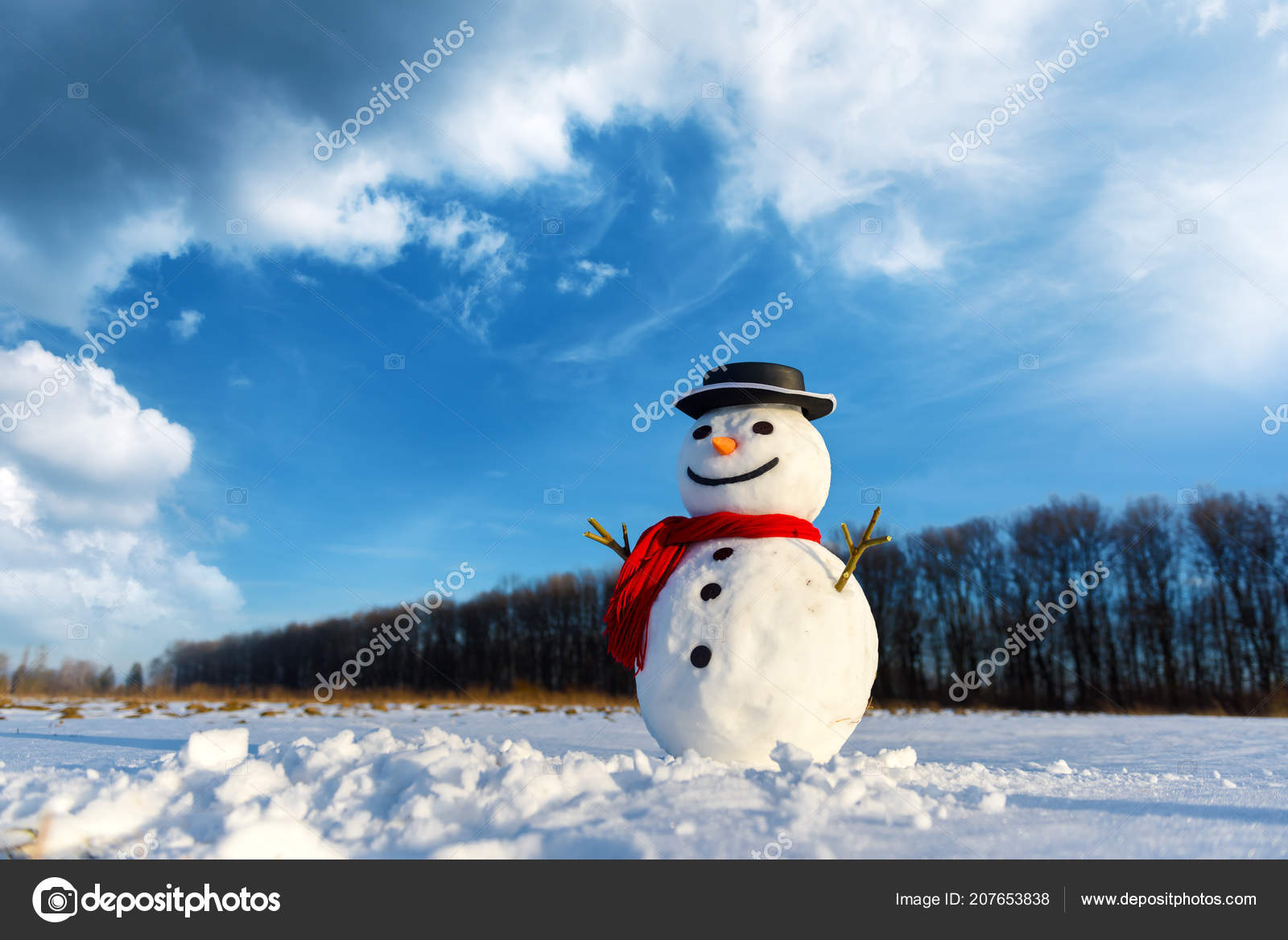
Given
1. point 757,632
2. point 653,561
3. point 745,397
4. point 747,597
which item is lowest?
point 757,632

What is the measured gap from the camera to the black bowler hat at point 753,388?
568 cm

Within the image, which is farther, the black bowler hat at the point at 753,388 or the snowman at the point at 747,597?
the black bowler hat at the point at 753,388

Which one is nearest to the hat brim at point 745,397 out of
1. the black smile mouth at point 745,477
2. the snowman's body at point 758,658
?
the black smile mouth at point 745,477

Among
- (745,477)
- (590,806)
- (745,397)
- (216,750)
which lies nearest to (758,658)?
(745,477)

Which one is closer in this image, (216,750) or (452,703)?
(216,750)

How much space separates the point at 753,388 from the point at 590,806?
3.35m

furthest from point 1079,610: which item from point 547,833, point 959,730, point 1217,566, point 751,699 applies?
point 547,833

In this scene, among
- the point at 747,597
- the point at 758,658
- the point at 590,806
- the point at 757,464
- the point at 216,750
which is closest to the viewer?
the point at 590,806

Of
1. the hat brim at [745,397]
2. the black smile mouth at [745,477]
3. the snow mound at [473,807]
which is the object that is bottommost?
the snow mound at [473,807]

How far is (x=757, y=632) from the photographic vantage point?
4.88 m

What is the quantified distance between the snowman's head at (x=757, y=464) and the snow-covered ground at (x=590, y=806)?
1.90 metres

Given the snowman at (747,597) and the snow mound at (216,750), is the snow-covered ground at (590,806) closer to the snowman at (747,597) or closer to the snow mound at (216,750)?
the snow mound at (216,750)

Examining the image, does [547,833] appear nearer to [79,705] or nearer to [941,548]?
[79,705]
